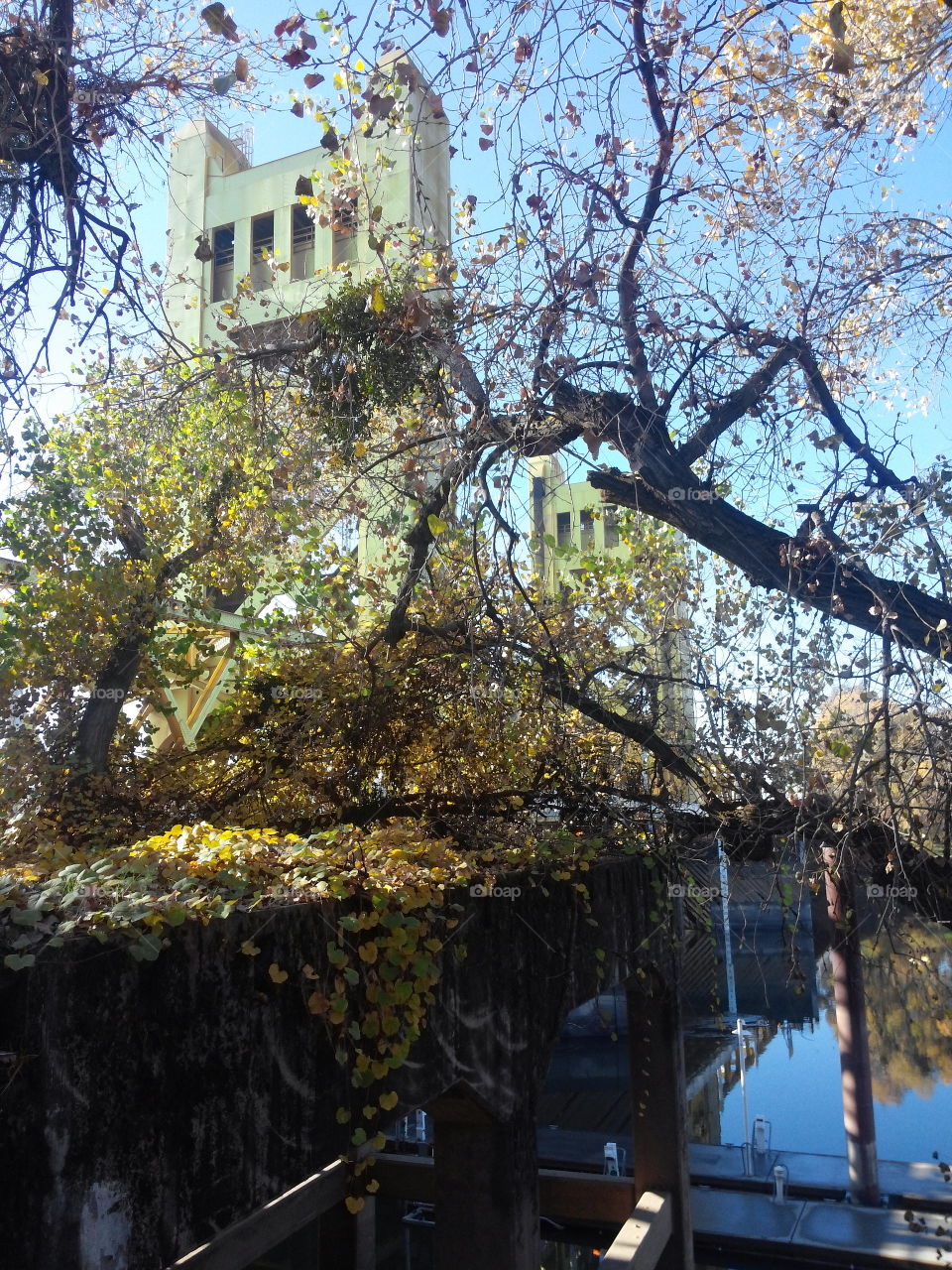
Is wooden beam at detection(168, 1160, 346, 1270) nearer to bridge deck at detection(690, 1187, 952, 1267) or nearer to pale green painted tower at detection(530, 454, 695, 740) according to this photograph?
pale green painted tower at detection(530, 454, 695, 740)

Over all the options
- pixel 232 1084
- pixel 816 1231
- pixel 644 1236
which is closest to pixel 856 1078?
pixel 816 1231

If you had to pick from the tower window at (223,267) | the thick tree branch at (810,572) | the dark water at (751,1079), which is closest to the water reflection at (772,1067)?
the dark water at (751,1079)

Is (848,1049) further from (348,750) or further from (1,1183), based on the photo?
(1,1183)

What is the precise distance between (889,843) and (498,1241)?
292cm

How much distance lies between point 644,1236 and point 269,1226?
8.34 feet

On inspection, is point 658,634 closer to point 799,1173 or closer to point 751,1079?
point 799,1173

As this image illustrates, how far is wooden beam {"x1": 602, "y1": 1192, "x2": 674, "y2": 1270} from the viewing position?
6.37 m

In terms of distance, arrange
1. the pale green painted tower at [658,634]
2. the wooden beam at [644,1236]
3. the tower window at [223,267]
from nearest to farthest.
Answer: the pale green painted tower at [658,634], the wooden beam at [644,1236], the tower window at [223,267]

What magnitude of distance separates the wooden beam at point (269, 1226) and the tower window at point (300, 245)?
962cm

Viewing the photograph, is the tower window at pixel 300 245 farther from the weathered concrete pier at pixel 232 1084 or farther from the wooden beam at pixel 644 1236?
the wooden beam at pixel 644 1236

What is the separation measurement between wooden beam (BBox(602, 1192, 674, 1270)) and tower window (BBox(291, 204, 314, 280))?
10.2 m

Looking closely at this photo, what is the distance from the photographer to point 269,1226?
665 cm

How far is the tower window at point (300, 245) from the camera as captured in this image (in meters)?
12.1

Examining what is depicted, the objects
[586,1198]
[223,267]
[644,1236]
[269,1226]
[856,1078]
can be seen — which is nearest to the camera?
[269,1226]
